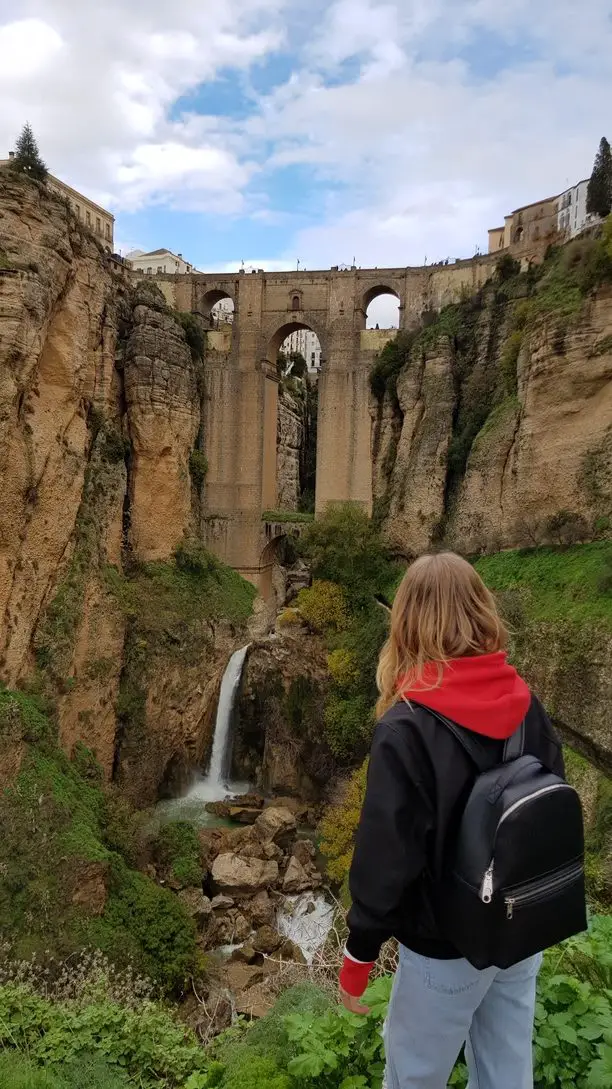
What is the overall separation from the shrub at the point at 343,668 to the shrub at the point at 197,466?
274 inches

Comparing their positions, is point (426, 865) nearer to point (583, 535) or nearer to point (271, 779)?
point (583, 535)

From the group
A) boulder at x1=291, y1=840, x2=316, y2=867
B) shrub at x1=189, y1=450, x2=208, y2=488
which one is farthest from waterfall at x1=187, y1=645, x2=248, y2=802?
shrub at x1=189, y1=450, x2=208, y2=488

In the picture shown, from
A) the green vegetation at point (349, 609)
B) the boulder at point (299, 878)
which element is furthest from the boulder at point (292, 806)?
the boulder at point (299, 878)

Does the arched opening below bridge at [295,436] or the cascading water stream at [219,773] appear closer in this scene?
the cascading water stream at [219,773]

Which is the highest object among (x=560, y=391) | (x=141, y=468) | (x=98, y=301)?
(x=98, y=301)

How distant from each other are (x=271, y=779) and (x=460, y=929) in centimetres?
1712

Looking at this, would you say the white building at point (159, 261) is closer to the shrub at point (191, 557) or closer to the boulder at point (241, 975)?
the shrub at point (191, 557)

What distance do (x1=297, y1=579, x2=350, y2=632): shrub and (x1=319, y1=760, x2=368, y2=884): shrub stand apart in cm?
505

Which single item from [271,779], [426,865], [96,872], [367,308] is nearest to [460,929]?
[426,865]

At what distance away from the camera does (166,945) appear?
10.5m

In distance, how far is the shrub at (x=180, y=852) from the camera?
1306 cm

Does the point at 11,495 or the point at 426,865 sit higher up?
the point at 11,495

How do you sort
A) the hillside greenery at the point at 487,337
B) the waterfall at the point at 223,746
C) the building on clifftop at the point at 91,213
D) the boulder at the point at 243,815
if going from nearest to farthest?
the hillside greenery at the point at 487,337
the boulder at the point at 243,815
the waterfall at the point at 223,746
the building on clifftop at the point at 91,213

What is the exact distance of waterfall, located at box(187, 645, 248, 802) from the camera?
18.0 meters
